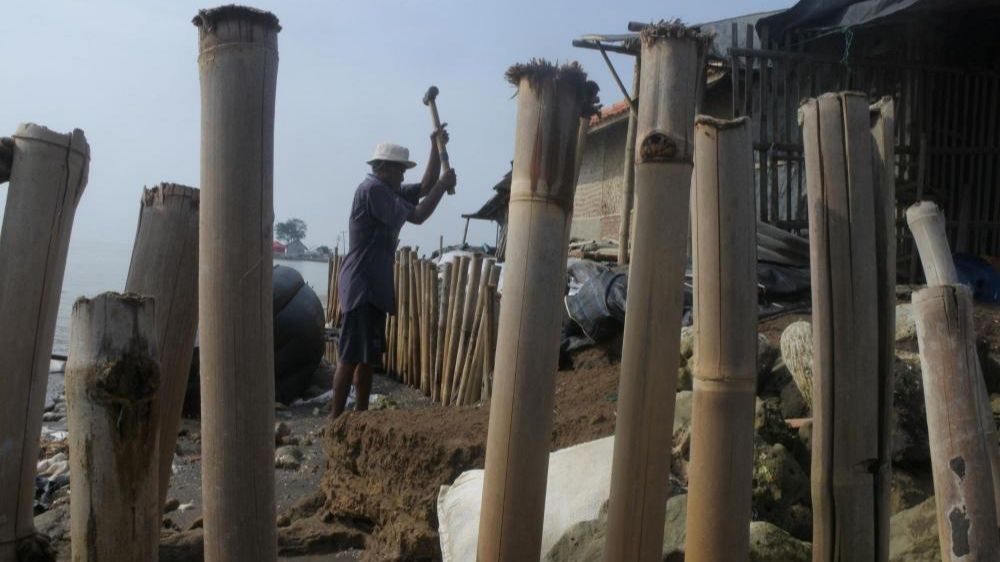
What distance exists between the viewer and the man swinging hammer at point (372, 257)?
218 inches

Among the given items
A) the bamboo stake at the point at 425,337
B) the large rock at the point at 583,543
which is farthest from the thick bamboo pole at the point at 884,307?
the bamboo stake at the point at 425,337

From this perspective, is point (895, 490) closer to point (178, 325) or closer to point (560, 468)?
point (560, 468)

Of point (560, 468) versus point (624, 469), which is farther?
point (560, 468)

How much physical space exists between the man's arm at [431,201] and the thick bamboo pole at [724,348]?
3839 mm

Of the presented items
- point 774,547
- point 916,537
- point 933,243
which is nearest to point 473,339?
point 774,547

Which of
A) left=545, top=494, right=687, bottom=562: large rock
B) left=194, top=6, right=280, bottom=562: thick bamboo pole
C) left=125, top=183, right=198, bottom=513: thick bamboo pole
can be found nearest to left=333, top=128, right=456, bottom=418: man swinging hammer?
left=545, top=494, right=687, bottom=562: large rock

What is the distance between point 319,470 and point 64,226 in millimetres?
4549

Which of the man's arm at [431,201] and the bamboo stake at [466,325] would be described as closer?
the man's arm at [431,201]

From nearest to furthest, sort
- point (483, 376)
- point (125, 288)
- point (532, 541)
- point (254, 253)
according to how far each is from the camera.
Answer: point (254, 253), point (532, 541), point (125, 288), point (483, 376)

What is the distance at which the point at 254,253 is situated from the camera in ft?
4.77

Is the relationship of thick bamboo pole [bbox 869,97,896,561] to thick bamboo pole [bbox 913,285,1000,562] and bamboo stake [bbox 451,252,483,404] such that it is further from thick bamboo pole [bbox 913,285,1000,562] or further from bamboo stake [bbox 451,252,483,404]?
bamboo stake [bbox 451,252,483,404]

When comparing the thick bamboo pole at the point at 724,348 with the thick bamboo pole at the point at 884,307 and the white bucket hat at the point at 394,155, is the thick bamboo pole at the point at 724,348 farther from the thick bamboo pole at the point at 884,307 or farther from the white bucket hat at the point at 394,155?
the white bucket hat at the point at 394,155

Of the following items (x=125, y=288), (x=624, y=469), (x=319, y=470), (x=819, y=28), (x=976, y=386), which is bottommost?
(x=319, y=470)

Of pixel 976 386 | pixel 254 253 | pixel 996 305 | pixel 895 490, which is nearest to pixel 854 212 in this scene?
pixel 976 386
